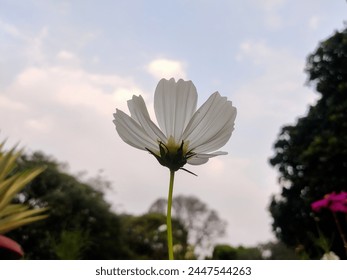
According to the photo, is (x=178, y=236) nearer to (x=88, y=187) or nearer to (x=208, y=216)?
(x=208, y=216)

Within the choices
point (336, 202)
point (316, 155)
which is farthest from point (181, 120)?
point (316, 155)

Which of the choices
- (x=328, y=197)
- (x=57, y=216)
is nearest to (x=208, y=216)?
(x=57, y=216)

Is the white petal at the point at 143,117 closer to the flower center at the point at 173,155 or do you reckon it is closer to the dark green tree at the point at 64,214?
the flower center at the point at 173,155

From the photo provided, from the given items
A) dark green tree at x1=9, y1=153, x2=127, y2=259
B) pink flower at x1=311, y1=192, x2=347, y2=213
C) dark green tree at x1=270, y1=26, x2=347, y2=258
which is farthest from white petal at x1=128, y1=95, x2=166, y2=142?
dark green tree at x1=9, y1=153, x2=127, y2=259

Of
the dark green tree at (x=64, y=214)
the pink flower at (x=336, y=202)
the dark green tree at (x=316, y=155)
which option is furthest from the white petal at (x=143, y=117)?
the dark green tree at (x=64, y=214)

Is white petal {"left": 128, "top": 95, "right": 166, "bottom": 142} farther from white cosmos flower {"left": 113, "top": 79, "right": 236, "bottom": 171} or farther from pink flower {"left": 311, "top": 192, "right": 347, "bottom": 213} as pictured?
pink flower {"left": 311, "top": 192, "right": 347, "bottom": 213}

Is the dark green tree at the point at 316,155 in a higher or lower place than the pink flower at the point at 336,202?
higher
